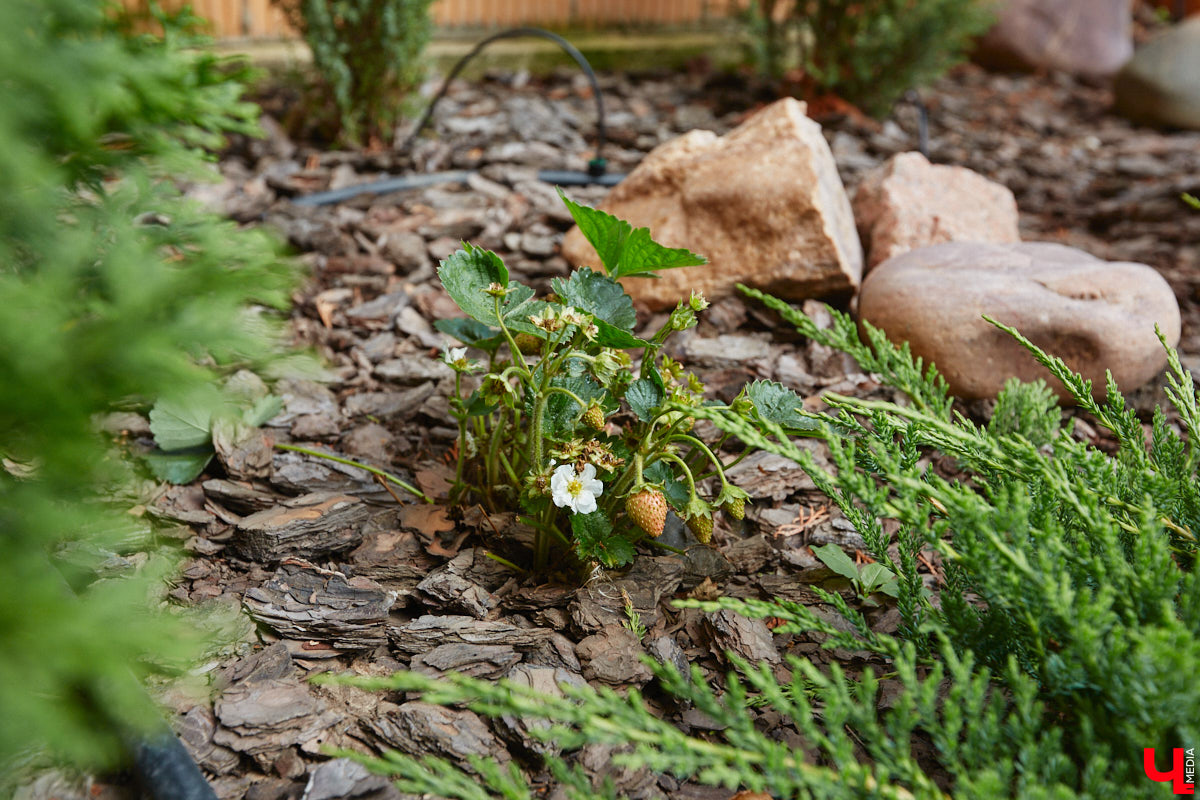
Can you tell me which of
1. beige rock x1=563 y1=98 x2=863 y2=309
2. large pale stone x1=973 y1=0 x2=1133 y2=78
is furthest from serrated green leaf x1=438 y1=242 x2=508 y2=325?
large pale stone x1=973 y1=0 x2=1133 y2=78

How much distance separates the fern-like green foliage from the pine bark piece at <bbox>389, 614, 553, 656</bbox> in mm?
363

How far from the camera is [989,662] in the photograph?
1196 mm

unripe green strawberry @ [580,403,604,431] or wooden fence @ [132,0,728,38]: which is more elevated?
wooden fence @ [132,0,728,38]

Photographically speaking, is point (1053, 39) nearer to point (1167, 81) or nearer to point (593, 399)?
point (1167, 81)

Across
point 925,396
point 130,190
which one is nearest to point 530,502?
point 130,190

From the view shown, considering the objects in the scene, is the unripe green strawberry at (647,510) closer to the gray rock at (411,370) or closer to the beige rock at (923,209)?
the gray rock at (411,370)

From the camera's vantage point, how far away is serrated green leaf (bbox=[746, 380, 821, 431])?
143 cm

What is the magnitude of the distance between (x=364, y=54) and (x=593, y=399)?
2.50 meters

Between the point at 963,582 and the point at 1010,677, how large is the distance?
0.31 m

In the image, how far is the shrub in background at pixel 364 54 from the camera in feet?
10.6

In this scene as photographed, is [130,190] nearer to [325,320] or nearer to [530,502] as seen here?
[530,502]

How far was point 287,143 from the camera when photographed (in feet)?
11.3

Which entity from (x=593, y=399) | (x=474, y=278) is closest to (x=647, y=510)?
(x=593, y=399)

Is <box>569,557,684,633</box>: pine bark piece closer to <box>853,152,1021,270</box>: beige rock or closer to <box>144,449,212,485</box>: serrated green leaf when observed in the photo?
<box>144,449,212,485</box>: serrated green leaf
